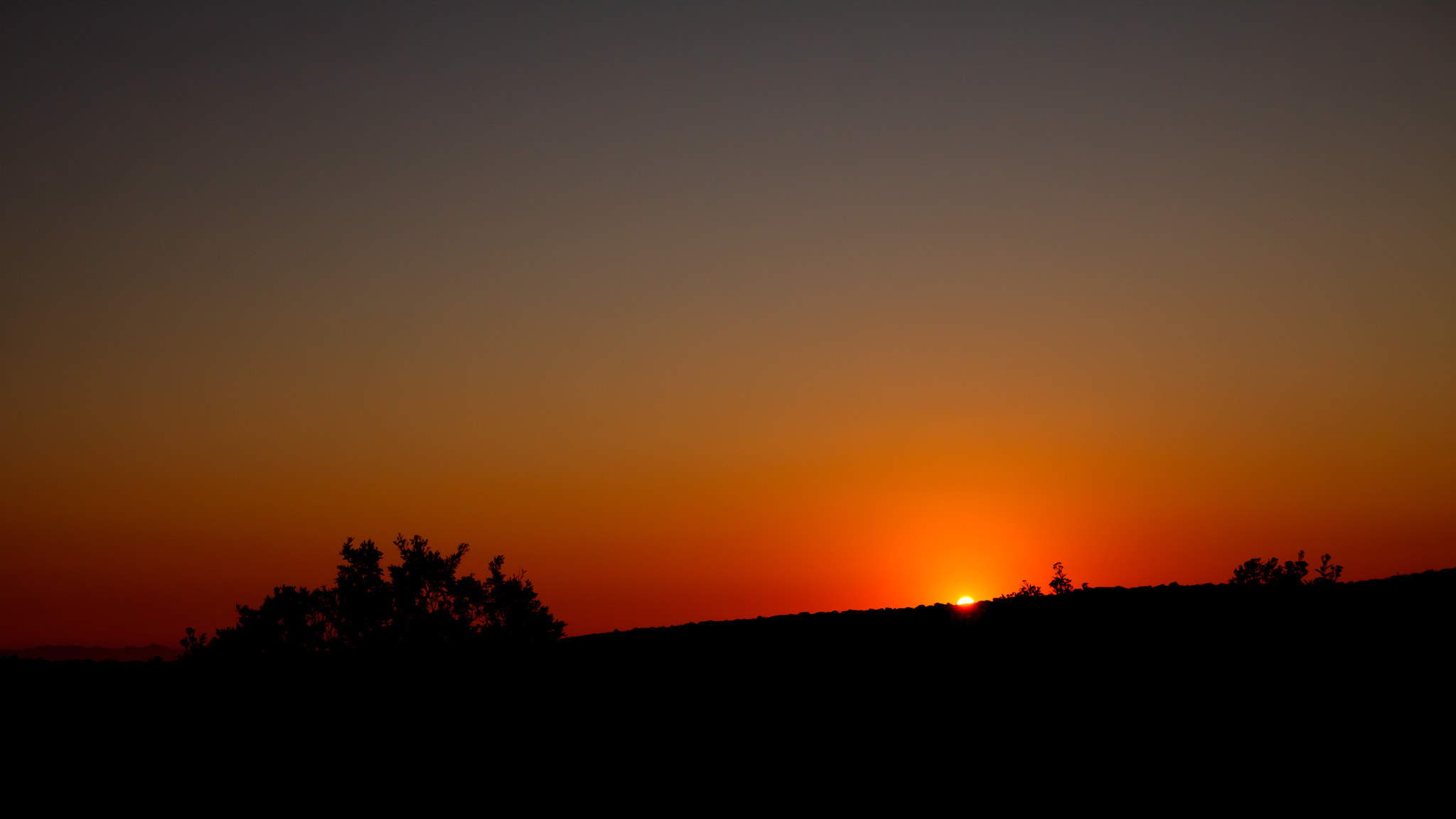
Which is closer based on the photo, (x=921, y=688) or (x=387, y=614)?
(x=921, y=688)

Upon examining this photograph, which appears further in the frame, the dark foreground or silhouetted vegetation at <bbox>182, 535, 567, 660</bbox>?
silhouetted vegetation at <bbox>182, 535, 567, 660</bbox>

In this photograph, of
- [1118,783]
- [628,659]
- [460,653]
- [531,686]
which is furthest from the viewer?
[460,653]

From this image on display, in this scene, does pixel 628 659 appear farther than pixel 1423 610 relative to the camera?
Yes

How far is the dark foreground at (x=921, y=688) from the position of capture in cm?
1570

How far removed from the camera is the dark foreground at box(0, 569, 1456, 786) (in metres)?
15.7

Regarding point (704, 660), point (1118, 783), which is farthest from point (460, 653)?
point (1118, 783)

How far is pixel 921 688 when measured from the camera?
18562mm

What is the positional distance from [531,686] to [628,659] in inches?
95.6

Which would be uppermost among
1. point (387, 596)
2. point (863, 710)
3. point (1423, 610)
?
point (387, 596)

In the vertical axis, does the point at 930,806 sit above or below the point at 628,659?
below

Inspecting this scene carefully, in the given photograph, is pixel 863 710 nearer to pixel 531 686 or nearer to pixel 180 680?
pixel 531 686

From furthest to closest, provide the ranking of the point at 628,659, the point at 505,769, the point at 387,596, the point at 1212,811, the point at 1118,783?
the point at 387,596, the point at 628,659, the point at 505,769, the point at 1118,783, the point at 1212,811

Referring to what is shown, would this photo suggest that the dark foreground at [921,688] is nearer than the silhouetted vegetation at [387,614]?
Yes

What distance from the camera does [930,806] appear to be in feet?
47.7
